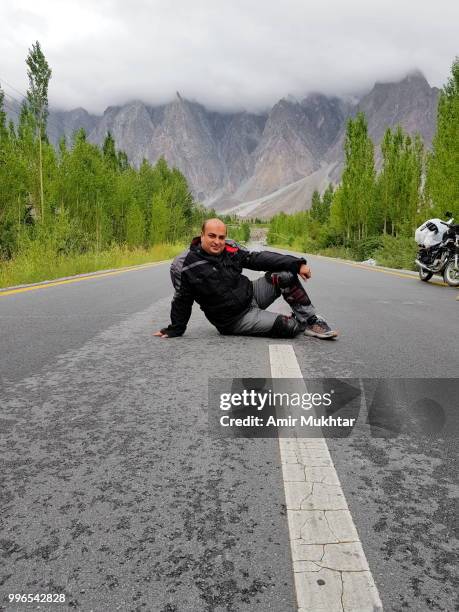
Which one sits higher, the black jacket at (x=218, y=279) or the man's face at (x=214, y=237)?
the man's face at (x=214, y=237)

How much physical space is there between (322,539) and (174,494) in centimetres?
55

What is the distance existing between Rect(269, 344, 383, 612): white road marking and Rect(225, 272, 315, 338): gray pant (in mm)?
2755

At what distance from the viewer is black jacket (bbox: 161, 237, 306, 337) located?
461 cm

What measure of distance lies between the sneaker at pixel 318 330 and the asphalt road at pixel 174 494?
0.87 metres

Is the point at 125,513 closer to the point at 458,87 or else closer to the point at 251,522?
the point at 251,522

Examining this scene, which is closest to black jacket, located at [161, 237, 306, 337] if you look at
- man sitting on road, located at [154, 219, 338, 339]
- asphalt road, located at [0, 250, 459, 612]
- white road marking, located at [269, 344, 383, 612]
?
man sitting on road, located at [154, 219, 338, 339]

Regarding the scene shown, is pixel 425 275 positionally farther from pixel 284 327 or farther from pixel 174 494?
pixel 174 494

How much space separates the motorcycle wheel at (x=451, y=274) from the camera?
11398 millimetres

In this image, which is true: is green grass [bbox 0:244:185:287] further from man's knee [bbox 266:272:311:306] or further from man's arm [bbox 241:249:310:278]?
man's knee [bbox 266:272:311:306]

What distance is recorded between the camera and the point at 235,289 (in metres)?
4.74

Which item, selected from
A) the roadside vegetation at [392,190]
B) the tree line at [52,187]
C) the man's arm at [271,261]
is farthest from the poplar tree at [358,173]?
the man's arm at [271,261]

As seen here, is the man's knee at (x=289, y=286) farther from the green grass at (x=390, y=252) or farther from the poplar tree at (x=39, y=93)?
the poplar tree at (x=39, y=93)

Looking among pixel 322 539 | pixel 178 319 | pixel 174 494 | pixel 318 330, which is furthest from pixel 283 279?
pixel 322 539

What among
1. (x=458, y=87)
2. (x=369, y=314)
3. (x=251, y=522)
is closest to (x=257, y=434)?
(x=251, y=522)
